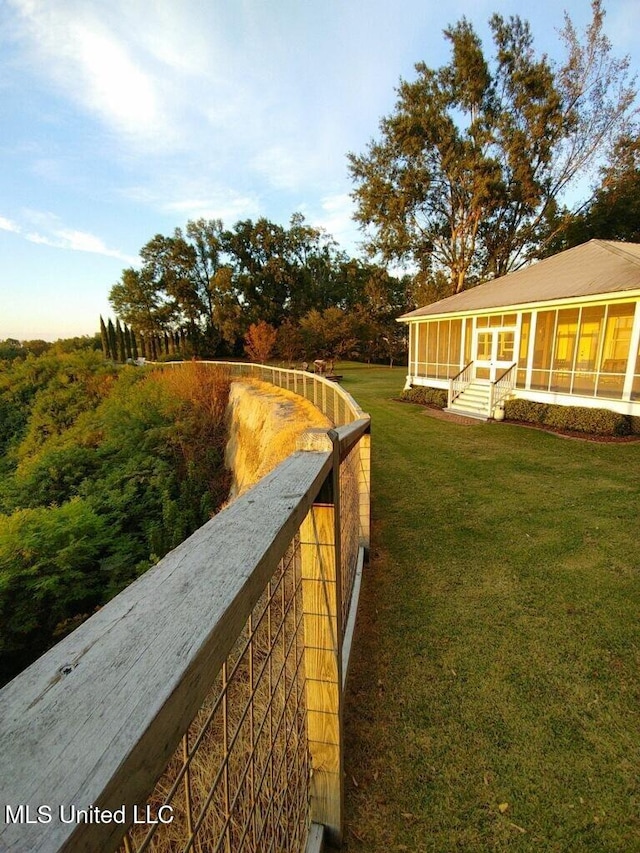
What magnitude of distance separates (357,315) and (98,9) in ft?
97.0

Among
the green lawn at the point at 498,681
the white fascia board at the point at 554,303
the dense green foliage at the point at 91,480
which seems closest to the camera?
the green lawn at the point at 498,681

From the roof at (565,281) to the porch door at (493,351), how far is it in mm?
1113

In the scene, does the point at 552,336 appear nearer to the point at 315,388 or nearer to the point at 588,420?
the point at 588,420

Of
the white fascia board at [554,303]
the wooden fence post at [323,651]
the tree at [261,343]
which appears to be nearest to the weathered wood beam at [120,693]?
the wooden fence post at [323,651]

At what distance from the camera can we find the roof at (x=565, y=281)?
10648mm

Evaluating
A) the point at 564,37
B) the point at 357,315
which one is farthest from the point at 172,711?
the point at 357,315

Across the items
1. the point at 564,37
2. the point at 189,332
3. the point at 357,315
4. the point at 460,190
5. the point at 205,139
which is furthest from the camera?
the point at 189,332

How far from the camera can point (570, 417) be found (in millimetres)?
10266

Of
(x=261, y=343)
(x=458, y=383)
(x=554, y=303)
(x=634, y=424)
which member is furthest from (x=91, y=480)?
(x=261, y=343)

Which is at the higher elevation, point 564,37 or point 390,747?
point 564,37

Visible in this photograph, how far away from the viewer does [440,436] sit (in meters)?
10.0

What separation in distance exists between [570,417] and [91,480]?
13.8m

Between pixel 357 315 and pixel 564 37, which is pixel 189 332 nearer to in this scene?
pixel 357 315

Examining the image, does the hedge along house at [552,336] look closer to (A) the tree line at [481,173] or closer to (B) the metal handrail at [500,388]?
(B) the metal handrail at [500,388]
